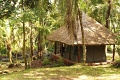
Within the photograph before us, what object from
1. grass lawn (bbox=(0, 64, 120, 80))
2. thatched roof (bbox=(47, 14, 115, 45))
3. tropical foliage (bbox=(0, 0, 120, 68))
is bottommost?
grass lawn (bbox=(0, 64, 120, 80))

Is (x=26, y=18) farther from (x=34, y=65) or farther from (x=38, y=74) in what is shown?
(x=34, y=65)

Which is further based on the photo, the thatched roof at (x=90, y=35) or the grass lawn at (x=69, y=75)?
the thatched roof at (x=90, y=35)

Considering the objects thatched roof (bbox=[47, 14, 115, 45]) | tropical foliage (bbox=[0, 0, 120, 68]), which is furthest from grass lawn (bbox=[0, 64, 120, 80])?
tropical foliage (bbox=[0, 0, 120, 68])

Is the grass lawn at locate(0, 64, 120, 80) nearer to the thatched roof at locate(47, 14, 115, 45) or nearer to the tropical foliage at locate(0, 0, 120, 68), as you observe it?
the thatched roof at locate(47, 14, 115, 45)

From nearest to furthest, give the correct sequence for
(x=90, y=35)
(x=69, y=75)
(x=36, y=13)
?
(x=69, y=75) < (x=36, y=13) < (x=90, y=35)

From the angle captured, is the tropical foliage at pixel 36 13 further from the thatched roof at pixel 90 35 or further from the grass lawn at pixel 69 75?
the grass lawn at pixel 69 75

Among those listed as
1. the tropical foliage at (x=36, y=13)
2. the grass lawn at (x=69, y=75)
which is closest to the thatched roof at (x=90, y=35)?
the tropical foliage at (x=36, y=13)

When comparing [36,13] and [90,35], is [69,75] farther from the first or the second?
[90,35]

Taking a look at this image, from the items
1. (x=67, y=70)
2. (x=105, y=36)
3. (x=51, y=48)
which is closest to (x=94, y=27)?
(x=105, y=36)

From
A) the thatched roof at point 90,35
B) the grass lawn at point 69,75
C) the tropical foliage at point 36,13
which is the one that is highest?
the tropical foliage at point 36,13

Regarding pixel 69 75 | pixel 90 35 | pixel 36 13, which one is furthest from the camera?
pixel 90 35

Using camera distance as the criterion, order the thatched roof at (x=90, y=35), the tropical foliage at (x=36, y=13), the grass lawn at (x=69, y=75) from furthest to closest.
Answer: the thatched roof at (x=90, y=35) < the tropical foliage at (x=36, y=13) < the grass lawn at (x=69, y=75)

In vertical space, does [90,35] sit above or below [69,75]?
above

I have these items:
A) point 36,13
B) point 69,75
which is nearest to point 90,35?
point 36,13
